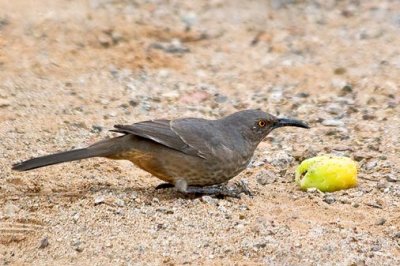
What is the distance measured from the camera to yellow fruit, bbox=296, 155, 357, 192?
6824 mm

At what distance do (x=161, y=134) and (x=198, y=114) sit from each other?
2232mm

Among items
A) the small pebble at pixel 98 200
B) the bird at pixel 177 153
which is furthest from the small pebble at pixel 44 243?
the bird at pixel 177 153

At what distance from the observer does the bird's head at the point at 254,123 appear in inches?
276

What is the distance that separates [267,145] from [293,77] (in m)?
1.95

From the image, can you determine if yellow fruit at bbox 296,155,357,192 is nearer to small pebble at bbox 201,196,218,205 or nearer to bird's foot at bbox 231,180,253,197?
bird's foot at bbox 231,180,253,197

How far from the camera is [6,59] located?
969 centimetres

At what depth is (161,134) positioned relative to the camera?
668 centimetres

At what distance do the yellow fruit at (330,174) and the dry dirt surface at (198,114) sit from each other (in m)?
0.09

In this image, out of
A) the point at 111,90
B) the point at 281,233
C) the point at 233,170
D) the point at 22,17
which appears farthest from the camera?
the point at 22,17

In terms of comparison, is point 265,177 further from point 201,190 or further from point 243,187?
point 201,190

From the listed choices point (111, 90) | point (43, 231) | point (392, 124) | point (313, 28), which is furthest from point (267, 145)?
point (313, 28)

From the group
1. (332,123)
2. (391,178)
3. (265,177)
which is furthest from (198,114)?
(391,178)

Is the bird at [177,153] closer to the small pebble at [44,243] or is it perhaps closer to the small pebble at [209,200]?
the small pebble at [209,200]

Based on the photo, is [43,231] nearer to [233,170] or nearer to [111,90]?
[233,170]
